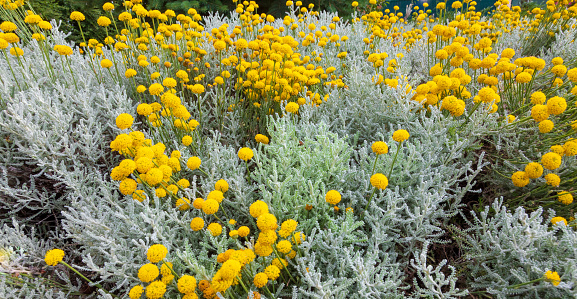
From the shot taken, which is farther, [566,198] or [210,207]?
[566,198]

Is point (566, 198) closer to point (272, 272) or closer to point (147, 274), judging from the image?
point (272, 272)

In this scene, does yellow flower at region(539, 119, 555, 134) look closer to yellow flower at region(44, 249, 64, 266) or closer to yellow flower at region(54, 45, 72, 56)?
yellow flower at region(44, 249, 64, 266)

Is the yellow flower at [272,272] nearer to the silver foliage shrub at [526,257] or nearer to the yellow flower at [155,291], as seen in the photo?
the yellow flower at [155,291]

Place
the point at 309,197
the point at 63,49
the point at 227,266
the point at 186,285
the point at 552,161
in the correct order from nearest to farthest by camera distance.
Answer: the point at 227,266, the point at 186,285, the point at 552,161, the point at 309,197, the point at 63,49

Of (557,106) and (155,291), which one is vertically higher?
(557,106)

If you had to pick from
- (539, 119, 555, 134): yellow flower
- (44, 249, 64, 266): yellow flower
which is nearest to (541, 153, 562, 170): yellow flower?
(539, 119, 555, 134): yellow flower

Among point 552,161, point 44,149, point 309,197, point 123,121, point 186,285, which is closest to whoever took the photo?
point 186,285

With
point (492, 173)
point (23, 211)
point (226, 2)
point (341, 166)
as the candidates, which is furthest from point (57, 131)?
point (226, 2)

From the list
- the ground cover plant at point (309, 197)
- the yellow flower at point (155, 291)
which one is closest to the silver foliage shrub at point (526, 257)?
the ground cover plant at point (309, 197)

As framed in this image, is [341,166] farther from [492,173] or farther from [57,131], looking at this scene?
[57,131]

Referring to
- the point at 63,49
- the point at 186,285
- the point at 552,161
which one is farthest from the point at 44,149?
the point at 552,161

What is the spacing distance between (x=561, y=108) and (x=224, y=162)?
176cm

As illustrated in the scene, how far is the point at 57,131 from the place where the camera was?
2066 mm

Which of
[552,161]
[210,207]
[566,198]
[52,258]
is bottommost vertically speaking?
[52,258]
